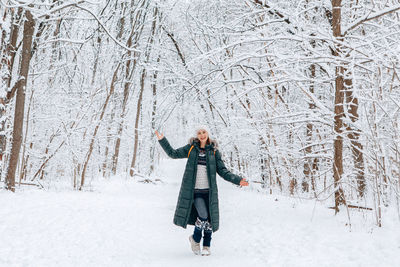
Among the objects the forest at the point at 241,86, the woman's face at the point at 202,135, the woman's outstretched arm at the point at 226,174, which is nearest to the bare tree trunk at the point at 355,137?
the forest at the point at 241,86

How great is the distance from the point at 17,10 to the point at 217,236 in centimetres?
567

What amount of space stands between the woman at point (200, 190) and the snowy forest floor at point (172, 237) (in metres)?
0.35

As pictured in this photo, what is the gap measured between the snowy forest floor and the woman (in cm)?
35

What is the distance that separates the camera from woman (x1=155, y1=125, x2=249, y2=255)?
3969mm

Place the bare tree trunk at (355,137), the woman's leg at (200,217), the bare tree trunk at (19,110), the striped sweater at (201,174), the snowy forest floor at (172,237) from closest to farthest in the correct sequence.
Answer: the snowy forest floor at (172,237) → the woman's leg at (200,217) → the striped sweater at (201,174) → the bare tree trunk at (355,137) → the bare tree trunk at (19,110)

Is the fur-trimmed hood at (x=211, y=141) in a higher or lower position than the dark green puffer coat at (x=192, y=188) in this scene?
higher

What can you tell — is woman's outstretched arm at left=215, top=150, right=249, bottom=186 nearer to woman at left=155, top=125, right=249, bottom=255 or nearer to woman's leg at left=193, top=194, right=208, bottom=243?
woman at left=155, top=125, right=249, bottom=255

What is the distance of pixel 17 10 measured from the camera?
6000mm

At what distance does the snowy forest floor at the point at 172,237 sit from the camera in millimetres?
3268

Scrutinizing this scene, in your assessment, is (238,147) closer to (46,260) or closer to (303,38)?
(303,38)

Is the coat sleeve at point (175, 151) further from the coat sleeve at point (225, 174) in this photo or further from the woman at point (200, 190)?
the coat sleeve at point (225, 174)

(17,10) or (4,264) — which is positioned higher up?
(17,10)

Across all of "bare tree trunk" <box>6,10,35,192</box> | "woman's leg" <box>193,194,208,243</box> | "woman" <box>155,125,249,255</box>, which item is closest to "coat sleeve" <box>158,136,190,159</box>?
"woman" <box>155,125,249,255</box>

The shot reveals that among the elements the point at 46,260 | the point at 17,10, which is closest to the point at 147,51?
the point at 17,10
